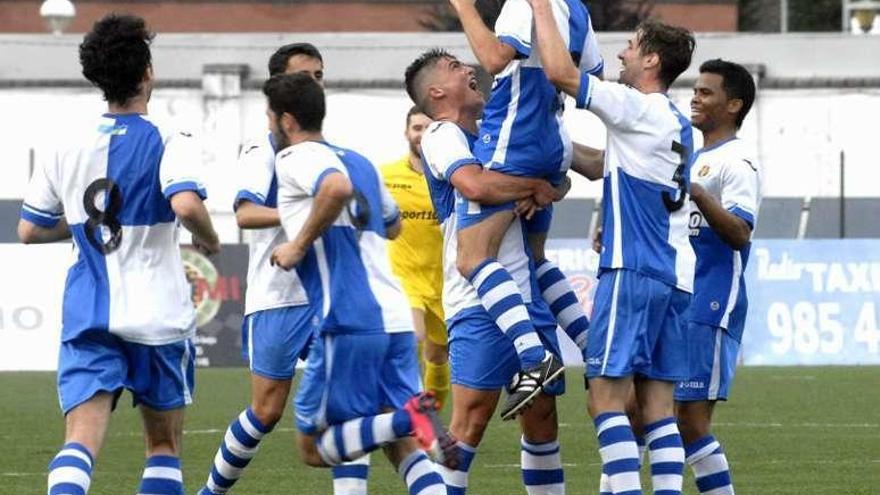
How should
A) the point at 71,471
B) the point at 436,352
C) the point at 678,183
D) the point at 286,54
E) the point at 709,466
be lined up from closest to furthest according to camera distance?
the point at 71,471 → the point at 678,183 → the point at 709,466 → the point at 286,54 → the point at 436,352

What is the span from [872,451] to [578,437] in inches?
83.2

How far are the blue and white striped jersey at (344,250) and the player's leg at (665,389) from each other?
1164mm

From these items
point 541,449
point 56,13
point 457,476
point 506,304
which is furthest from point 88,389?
point 56,13

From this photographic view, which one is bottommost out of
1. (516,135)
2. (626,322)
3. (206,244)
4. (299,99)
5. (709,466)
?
(709,466)

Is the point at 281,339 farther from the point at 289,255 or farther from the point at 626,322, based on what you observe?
the point at 626,322

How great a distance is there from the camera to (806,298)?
22.1 meters

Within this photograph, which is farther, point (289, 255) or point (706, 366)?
point (706, 366)

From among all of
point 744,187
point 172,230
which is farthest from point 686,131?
point 172,230

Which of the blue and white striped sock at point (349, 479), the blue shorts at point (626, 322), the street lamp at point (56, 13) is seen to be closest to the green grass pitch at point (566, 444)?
the blue shorts at point (626, 322)

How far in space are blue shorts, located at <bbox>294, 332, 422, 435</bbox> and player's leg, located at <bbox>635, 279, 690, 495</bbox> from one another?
118 cm

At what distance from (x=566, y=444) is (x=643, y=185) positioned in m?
5.66

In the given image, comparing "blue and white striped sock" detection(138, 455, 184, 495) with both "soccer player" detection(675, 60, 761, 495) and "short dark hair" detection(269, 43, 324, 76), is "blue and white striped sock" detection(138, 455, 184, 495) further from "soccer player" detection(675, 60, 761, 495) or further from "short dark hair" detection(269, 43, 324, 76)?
"soccer player" detection(675, 60, 761, 495)

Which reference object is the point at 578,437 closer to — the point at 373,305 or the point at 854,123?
the point at 373,305

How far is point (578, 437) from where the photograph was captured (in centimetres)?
1441
